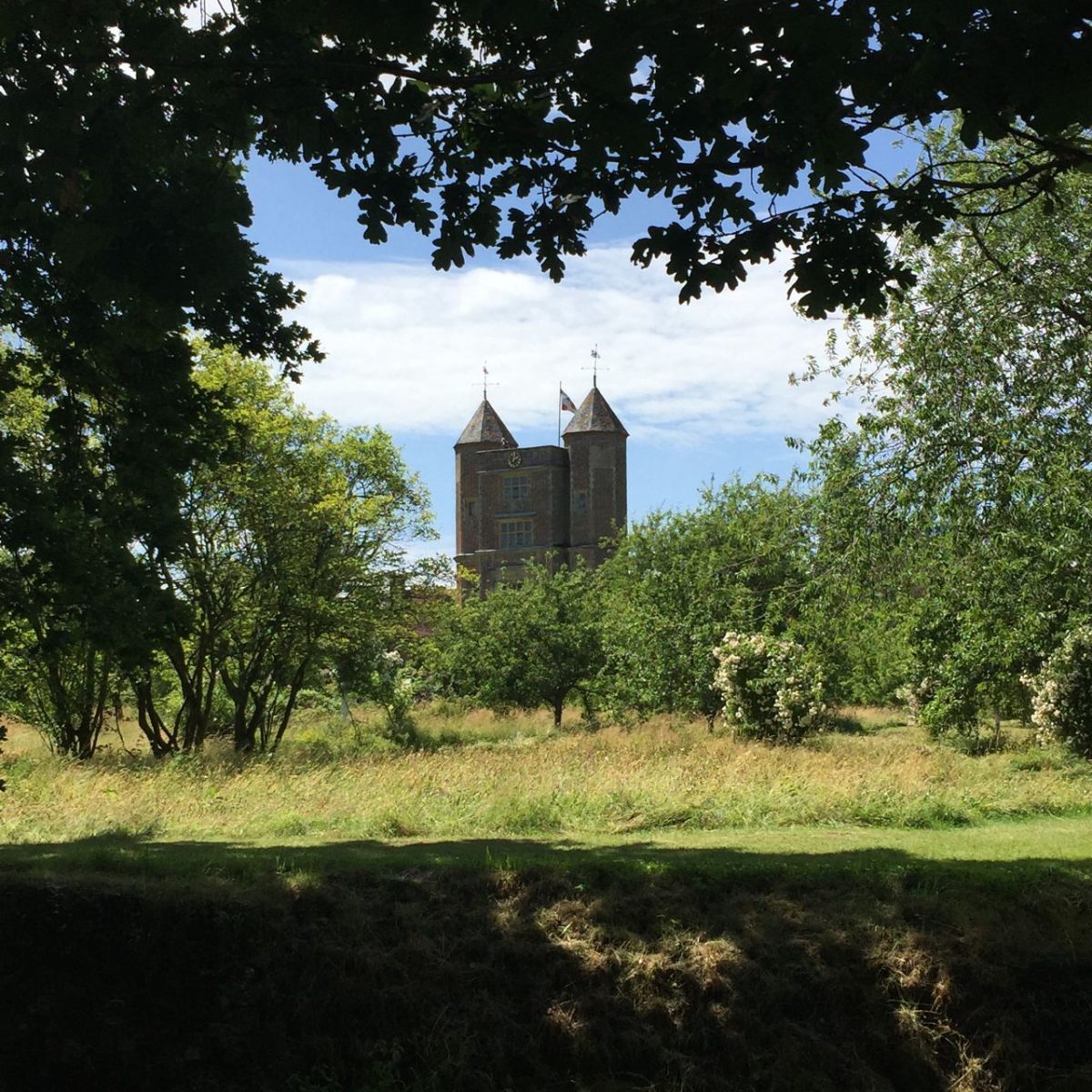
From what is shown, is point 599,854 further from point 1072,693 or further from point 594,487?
point 594,487

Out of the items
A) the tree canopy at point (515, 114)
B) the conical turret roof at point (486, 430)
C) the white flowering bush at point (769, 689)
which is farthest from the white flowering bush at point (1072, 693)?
the conical turret roof at point (486, 430)

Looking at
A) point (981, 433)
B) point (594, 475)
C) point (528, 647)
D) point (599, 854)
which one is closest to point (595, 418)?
point (594, 475)

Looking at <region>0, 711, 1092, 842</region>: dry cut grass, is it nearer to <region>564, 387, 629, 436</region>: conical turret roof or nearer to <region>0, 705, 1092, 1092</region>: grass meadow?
<region>0, 705, 1092, 1092</region>: grass meadow

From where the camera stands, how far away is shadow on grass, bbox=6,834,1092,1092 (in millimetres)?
7195

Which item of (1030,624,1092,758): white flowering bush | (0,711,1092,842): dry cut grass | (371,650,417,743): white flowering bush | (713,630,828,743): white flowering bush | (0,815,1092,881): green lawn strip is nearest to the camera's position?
(0,815,1092,881): green lawn strip

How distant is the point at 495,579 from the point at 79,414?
6365 cm

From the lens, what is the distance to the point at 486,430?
7850 cm

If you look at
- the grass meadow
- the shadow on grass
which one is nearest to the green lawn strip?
the grass meadow

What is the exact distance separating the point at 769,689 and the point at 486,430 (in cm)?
5822

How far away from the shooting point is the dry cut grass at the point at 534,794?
471 inches

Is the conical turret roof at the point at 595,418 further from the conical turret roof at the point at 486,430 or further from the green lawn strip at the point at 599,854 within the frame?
the green lawn strip at the point at 599,854

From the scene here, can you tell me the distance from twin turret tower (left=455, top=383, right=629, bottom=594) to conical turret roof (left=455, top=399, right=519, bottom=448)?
1.19 metres

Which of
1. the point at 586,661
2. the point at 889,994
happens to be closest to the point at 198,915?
the point at 889,994

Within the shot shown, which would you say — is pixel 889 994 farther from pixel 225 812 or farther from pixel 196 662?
pixel 196 662
